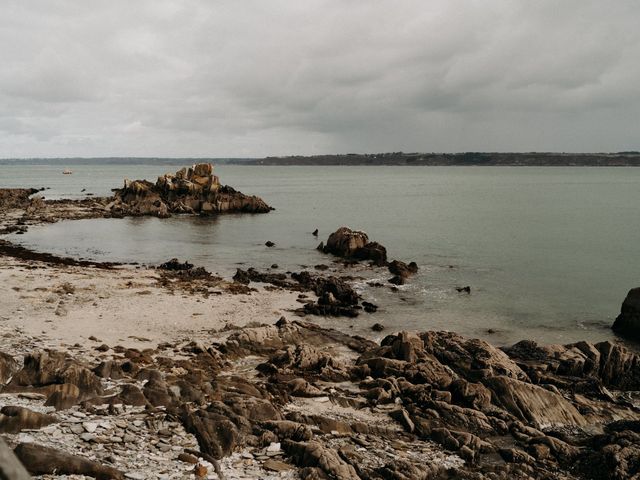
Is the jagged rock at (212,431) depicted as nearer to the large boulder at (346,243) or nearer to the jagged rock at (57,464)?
the jagged rock at (57,464)

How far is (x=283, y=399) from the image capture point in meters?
13.6

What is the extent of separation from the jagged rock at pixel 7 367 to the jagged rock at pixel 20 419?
2.91 metres

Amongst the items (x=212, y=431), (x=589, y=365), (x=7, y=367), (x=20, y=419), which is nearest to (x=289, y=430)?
(x=212, y=431)

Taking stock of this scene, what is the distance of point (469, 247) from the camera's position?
4766 centimetres

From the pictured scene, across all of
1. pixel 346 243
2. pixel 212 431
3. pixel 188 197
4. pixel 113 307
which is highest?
pixel 188 197

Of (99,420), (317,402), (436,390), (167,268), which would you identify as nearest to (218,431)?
(99,420)

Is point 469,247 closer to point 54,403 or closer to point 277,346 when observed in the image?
point 277,346

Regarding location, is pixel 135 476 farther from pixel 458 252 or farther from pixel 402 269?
pixel 458 252

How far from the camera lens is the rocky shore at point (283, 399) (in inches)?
390

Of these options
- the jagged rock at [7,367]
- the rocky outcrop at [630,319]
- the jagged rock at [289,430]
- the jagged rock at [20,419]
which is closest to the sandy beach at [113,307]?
the jagged rock at [7,367]

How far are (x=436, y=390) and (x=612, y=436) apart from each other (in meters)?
4.77

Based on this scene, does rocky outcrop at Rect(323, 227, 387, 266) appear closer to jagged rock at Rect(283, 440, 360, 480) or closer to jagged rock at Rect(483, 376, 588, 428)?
jagged rock at Rect(483, 376, 588, 428)

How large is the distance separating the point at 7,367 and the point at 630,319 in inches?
1053

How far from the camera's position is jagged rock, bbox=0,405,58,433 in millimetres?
9694
